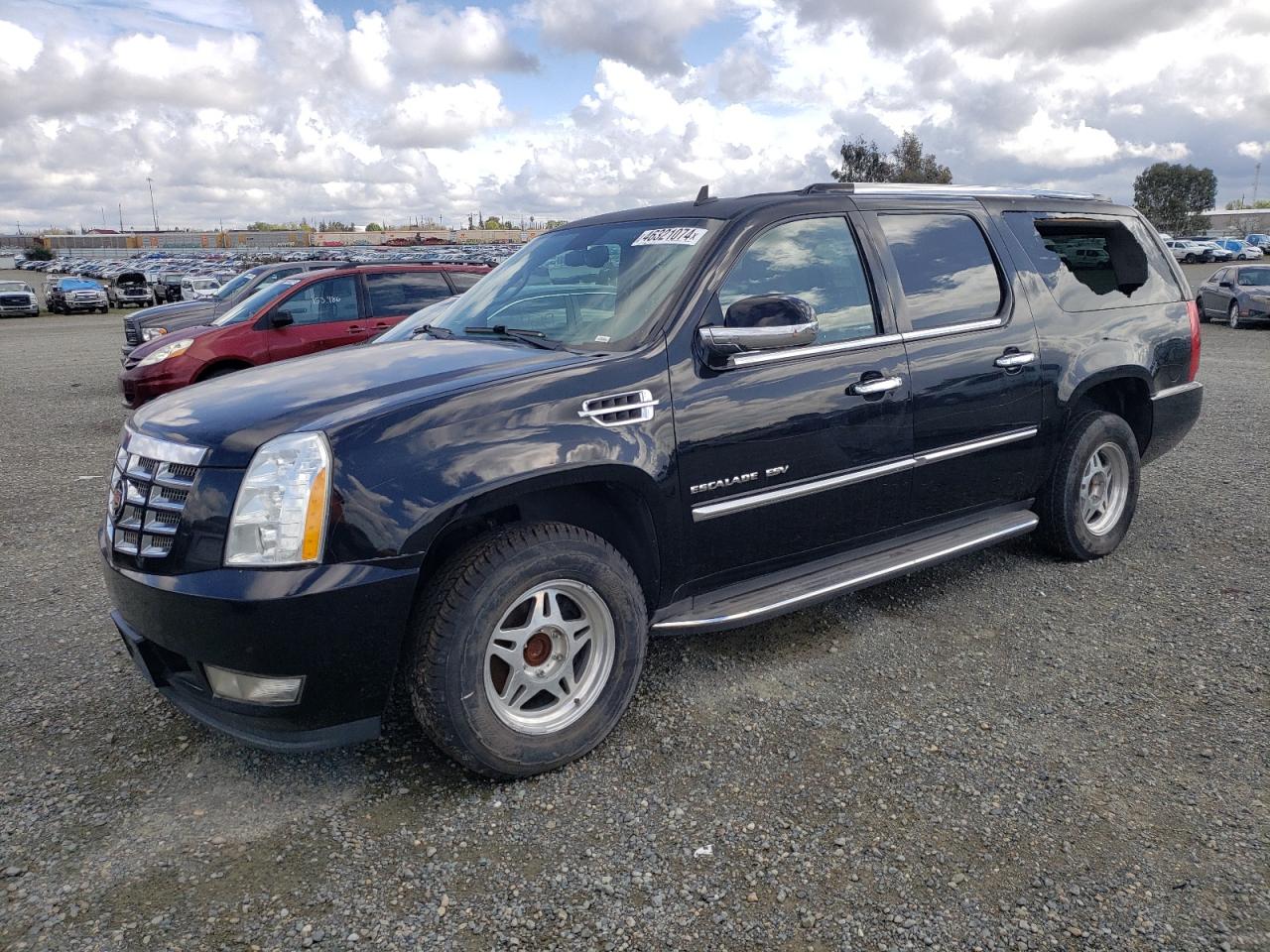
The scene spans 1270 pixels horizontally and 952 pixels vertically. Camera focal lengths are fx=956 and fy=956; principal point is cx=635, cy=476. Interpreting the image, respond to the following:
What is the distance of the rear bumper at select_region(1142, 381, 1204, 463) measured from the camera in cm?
521

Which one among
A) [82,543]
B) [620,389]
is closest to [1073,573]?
[620,389]

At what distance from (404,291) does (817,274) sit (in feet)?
24.8

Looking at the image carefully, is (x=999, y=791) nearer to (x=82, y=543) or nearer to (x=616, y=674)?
(x=616, y=674)

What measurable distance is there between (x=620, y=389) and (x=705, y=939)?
1670mm

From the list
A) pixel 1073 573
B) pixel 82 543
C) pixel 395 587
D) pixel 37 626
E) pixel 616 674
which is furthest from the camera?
pixel 82 543

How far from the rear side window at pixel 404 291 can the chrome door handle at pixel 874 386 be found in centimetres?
764

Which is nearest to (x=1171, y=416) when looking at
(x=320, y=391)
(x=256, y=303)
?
(x=320, y=391)

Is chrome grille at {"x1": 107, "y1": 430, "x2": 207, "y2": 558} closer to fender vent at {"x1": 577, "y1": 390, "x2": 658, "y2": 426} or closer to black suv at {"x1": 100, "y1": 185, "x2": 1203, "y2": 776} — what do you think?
black suv at {"x1": 100, "y1": 185, "x2": 1203, "y2": 776}

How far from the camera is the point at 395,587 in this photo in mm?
2787

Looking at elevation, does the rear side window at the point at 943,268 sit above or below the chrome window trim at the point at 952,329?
above

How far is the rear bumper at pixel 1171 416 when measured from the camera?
521 centimetres

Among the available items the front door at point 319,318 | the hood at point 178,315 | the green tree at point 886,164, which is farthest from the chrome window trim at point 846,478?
the green tree at point 886,164

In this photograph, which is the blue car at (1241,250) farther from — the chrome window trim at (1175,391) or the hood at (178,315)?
the chrome window trim at (1175,391)

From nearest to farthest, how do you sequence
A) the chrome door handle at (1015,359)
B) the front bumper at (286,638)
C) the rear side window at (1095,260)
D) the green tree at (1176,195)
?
the front bumper at (286,638) → the chrome door handle at (1015,359) → the rear side window at (1095,260) → the green tree at (1176,195)
